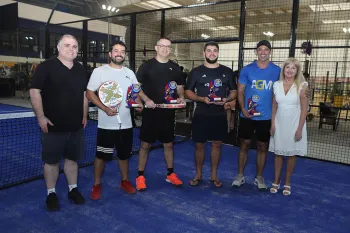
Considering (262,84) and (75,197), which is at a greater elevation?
(262,84)

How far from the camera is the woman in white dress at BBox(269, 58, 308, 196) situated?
3211 millimetres

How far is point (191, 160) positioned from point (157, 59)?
2.11 metres

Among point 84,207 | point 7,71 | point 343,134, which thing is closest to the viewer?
point 84,207

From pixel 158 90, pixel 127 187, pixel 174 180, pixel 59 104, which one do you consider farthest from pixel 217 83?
pixel 59 104

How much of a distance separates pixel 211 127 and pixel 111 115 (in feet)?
4.11

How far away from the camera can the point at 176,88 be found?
339 cm

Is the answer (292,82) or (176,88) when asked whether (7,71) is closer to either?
(176,88)

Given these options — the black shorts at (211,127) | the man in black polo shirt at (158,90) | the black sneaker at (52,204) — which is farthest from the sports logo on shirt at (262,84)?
the black sneaker at (52,204)

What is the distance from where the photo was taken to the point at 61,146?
2.84 metres

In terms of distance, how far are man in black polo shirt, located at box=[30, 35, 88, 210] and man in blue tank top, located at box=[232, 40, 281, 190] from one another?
1921 mm

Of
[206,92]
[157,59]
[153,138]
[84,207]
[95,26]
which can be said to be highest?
[95,26]

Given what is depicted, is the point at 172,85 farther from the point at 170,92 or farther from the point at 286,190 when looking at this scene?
the point at 286,190

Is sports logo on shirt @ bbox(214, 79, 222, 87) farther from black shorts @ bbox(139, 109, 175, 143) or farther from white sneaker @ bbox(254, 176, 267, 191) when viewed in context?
white sneaker @ bbox(254, 176, 267, 191)

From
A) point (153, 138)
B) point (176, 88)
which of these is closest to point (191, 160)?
point (153, 138)
